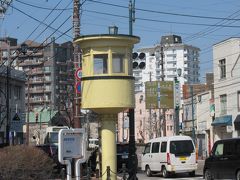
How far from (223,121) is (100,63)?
3528 cm

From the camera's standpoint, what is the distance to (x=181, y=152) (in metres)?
29.8

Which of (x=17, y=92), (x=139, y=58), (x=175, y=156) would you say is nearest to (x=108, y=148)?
(x=175, y=156)

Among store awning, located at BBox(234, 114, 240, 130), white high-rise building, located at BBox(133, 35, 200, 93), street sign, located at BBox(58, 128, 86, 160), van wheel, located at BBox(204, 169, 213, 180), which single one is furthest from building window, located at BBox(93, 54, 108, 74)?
white high-rise building, located at BBox(133, 35, 200, 93)

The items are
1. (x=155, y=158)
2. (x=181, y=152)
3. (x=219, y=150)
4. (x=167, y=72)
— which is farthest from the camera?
(x=167, y=72)

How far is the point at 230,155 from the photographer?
75.0ft

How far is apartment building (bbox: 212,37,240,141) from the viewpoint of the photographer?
50719 mm

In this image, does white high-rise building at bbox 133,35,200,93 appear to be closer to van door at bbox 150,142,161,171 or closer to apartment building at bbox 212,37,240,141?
apartment building at bbox 212,37,240,141

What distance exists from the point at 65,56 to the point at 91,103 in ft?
385

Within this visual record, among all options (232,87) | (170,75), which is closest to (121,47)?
(232,87)

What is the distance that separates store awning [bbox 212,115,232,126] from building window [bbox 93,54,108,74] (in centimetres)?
3428

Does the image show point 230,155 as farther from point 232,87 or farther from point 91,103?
point 232,87

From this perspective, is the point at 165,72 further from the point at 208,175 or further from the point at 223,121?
the point at 208,175

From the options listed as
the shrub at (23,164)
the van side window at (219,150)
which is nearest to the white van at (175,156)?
the van side window at (219,150)

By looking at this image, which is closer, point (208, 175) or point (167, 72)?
point (208, 175)
